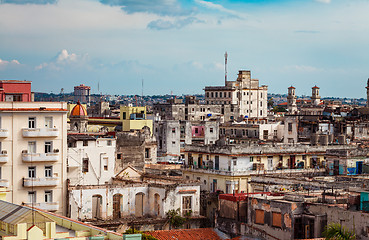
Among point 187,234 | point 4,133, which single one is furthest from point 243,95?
point 187,234

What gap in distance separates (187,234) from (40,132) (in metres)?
13.8

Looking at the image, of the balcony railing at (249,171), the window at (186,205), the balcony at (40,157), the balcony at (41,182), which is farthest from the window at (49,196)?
the balcony railing at (249,171)

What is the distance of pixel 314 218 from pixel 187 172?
3358cm

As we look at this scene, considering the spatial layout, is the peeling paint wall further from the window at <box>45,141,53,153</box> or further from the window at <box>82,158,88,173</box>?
the window at <box>82,158,88,173</box>

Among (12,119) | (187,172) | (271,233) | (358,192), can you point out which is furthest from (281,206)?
(187,172)

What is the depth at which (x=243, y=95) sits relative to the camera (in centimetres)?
18388

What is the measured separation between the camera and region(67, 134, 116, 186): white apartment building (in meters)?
63.1

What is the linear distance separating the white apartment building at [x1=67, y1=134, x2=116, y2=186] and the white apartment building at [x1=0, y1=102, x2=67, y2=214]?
9.73ft

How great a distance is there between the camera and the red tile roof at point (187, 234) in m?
52.0

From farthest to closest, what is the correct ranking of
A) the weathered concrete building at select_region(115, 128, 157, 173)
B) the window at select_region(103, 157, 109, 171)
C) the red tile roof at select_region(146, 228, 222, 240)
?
the weathered concrete building at select_region(115, 128, 157, 173) < the window at select_region(103, 157, 109, 171) < the red tile roof at select_region(146, 228, 222, 240)

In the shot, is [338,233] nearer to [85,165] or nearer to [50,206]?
[50,206]

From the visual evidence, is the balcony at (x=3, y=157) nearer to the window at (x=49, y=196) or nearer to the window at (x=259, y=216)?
the window at (x=49, y=196)

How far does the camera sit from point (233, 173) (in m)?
71.5

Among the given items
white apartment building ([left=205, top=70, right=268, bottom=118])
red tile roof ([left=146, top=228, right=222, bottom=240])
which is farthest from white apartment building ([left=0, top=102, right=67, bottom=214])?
white apartment building ([left=205, top=70, right=268, bottom=118])
